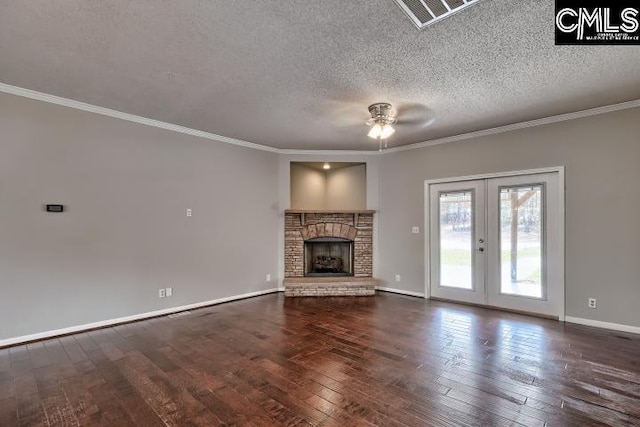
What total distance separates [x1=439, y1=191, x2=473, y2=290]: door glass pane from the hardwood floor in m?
1.00

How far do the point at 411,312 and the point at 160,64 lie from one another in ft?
13.5

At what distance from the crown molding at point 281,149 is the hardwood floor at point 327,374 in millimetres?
2572

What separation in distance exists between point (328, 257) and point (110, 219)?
3.65m

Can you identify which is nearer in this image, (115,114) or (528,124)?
(115,114)

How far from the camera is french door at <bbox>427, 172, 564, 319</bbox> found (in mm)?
4160

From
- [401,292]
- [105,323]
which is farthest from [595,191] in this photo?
[105,323]

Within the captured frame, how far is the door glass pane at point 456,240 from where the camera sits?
193 inches

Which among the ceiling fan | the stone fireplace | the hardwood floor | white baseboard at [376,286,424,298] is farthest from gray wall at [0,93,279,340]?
the ceiling fan

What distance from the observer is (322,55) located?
8.57 ft

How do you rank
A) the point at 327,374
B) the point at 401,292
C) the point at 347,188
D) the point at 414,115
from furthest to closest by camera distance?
1. the point at 347,188
2. the point at 401,292
3. the point at 414,115
4. the point at 327,374

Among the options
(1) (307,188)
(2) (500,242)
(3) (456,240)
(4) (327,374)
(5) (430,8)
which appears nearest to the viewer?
(5) (430,8)

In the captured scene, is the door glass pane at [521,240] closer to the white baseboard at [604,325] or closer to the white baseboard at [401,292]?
the white baseboard at [604,325]

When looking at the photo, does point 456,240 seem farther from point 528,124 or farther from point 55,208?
point 55,208

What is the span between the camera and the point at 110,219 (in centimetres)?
388
